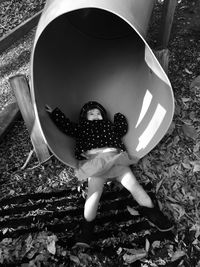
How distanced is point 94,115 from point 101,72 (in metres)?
0.57

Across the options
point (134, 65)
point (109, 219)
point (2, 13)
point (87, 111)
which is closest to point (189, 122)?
point (134, 65)

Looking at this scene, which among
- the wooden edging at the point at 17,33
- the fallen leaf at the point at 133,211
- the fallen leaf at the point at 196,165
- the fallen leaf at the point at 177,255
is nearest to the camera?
the fallen leaf at the point at 177,255

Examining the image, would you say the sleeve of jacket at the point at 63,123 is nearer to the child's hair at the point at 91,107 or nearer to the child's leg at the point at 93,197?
the child's hair at the point at 91,107

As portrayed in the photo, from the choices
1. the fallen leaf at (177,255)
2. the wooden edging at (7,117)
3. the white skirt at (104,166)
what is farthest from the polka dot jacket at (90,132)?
the fallen leaf at (177,255)

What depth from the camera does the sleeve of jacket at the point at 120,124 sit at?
3.10m

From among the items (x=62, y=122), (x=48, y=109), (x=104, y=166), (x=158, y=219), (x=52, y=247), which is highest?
(x=48, y=109)

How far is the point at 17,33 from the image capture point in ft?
14.8

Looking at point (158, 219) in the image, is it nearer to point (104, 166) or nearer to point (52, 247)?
point (104, 166)

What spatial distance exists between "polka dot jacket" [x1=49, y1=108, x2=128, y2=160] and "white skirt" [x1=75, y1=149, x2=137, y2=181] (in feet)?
0.43

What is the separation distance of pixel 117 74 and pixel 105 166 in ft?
3.55

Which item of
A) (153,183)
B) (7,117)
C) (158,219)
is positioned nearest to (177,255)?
(158,219)

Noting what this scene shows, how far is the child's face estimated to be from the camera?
3.11m

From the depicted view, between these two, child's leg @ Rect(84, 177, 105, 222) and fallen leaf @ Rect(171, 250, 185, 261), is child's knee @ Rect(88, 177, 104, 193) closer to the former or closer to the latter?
child's leg @ Rect(84, 177, 105, 222)

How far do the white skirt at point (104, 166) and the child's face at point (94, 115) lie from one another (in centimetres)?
38
